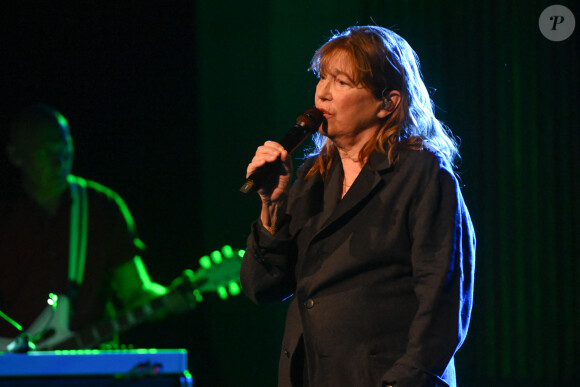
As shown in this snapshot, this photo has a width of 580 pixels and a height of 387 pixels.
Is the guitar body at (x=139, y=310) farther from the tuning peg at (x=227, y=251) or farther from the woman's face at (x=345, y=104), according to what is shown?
the woman's face at (x=345, y=104)

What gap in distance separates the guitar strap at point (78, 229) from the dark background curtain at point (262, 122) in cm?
10

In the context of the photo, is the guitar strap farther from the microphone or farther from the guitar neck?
the microphone

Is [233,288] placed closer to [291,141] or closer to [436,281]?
[291,141]

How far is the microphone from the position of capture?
1.48m

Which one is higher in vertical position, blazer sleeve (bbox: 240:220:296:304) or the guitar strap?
blazer sleeve (bbox: 240:220:296:304)

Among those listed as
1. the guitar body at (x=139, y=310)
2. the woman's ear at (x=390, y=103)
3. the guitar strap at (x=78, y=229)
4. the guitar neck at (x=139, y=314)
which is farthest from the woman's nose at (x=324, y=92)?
the guitar strap at (x=78, y=229)

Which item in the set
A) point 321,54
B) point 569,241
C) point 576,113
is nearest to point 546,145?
point 576,113

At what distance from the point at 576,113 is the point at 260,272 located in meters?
2.25

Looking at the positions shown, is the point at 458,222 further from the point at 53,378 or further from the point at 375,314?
the point at 53,378

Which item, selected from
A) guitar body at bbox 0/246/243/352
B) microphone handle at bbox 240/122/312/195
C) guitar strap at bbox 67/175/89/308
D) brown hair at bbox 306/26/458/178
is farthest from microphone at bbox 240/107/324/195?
guitar strap at bbox 67/175/89/308

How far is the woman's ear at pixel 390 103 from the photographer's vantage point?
1591mm

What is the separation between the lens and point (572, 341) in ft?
10.6

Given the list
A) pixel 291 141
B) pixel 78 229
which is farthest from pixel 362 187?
pixel 78 229

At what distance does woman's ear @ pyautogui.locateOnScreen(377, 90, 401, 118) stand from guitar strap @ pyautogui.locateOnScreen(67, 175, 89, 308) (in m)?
2.05
